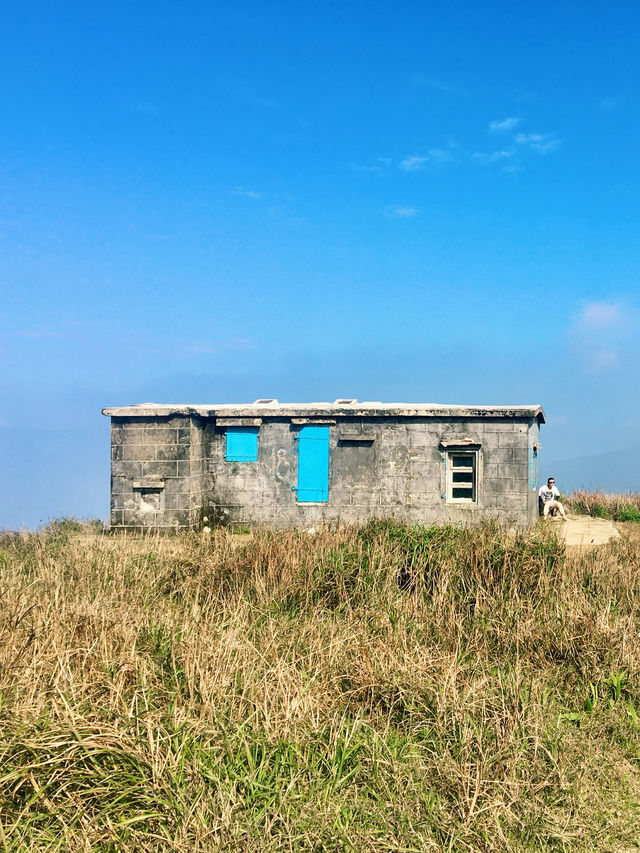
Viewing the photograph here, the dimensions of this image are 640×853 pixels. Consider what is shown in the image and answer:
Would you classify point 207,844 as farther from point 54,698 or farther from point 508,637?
point 508,637

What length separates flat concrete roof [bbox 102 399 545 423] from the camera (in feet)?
52.9

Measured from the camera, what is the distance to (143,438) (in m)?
17.1

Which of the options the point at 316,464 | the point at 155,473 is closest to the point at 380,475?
the point at 316,464

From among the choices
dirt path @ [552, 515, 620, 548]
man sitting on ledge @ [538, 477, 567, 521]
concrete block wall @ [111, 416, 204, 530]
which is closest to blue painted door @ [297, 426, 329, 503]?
concrete block wall @ [111, 416, 204, 530]

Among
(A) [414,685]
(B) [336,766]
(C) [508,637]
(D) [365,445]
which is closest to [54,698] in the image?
(B) [336,766]

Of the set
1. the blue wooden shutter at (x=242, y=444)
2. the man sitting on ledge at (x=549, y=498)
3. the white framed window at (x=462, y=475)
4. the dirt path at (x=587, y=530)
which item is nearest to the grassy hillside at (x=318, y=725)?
the dirt path at (x=587, y=530)

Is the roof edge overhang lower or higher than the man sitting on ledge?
higher

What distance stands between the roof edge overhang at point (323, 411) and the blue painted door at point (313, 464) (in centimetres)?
48

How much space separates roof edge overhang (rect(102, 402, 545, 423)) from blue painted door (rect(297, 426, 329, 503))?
1.58 feet

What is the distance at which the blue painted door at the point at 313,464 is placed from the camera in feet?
55.8

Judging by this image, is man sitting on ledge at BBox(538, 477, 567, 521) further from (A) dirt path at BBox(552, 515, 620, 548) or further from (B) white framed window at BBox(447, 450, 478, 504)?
(B) white framed window at BBox(447, 450, 478, 504)

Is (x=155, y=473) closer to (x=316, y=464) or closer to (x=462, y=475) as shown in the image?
(x=316, y=464)

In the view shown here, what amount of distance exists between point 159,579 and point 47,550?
8.20 feet

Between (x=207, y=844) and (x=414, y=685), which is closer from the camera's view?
(x=207, y=844)
